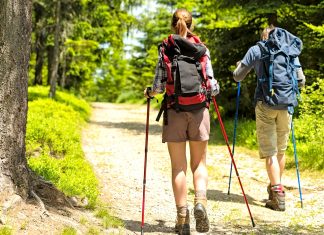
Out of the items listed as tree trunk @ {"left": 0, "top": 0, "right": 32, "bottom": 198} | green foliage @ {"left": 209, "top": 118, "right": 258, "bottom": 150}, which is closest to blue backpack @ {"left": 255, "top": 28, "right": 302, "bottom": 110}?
tree trunk @ {"left": 0, "top": 0, "right": 32, "bottom": 198}

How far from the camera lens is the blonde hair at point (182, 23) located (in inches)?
178

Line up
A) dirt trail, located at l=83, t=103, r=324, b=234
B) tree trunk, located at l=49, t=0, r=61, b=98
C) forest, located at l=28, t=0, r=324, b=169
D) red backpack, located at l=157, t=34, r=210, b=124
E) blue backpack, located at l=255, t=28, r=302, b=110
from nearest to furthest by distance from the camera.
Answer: red backpack, located at l=157, t=34, r=210, b=124 < dirt trail, located at l=83, t=103, r=324, b=234 < blue backpack, located at l=255, t=28, r=302, b=110 < forest, located at l=28, t=0, r=324, b=169 < tree trunk, located at l=49, t=0, r=61, b=98

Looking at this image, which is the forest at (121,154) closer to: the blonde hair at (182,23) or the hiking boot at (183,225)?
the hiking boot at (183,225)

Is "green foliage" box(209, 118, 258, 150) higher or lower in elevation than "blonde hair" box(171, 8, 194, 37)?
lower

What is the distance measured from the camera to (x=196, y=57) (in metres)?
4.47

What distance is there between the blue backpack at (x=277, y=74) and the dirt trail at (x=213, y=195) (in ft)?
4.81

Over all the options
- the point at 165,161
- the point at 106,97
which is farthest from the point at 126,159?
the point at 106,97

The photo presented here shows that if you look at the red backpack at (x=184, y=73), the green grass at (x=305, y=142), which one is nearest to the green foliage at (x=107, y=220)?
the red backpack at (x=184, y=73)

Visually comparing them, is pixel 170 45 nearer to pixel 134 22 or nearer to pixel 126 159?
pixel 126 159

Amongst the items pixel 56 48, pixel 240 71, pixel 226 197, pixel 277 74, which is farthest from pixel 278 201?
pixel 56 48

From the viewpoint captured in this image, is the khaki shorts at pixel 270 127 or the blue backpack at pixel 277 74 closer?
the blue backpack at pixel 277 74

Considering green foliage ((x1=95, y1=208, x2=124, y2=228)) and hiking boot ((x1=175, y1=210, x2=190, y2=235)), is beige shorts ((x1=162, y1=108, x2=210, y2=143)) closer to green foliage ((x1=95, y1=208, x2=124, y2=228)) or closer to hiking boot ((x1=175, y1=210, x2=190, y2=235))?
hiking boot ((x1=175, y1=210, x2=190, y2=235))

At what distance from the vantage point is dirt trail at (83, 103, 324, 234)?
5.29 m

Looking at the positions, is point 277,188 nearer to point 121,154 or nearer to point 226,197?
point 226,197
